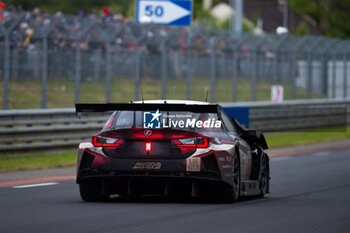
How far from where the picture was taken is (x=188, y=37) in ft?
93.6

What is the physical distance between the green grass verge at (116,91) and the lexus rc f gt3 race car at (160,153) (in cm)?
515

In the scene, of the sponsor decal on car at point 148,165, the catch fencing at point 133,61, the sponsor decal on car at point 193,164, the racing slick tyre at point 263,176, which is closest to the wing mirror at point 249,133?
the racing slick tyre at point 263,176

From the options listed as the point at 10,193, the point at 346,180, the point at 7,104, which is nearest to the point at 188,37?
the point at 7,104

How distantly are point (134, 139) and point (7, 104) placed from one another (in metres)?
9.87

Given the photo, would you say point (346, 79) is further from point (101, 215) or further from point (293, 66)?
point (101, 215)

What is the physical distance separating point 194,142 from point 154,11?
13.6m

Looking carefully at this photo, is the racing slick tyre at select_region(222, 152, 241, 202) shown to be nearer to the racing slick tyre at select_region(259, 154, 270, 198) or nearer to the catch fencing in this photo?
the racing slick tyre at select_region(259, 154, 270, 198)

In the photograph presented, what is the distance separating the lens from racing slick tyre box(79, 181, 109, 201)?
12.7m

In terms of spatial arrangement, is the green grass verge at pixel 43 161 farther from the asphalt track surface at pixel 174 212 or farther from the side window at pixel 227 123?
the side window at pixel 227 123

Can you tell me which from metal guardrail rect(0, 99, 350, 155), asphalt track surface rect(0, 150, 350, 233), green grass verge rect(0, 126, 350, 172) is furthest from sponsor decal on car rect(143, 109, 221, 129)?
green grass verge rect(0, 126, 350, 172)

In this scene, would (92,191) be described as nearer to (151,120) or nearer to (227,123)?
(151,120)

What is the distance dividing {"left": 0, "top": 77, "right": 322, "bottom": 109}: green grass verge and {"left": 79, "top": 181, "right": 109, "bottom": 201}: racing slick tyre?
4.97m

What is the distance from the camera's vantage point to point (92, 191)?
42.2 feet

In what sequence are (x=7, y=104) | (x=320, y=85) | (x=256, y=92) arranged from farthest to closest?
1. (x=320, y=85)
2. (x=256, y=92)
3. (x=7, y=104)
